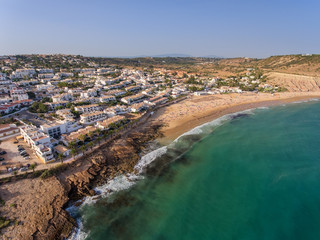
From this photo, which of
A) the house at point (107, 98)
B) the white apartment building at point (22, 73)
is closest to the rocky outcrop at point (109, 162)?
the house at point (107, 98)

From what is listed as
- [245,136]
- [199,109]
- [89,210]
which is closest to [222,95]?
[199,109]

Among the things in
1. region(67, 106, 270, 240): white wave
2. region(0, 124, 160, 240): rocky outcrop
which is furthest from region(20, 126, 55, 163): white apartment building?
region(67, 106, 270, 240): white wave

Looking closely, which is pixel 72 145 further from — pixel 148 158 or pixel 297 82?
pixel 297 82

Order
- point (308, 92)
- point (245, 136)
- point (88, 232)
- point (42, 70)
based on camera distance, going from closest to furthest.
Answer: point (88, 232)
point (245, 136)
point (308, 92)
point (42, 70)

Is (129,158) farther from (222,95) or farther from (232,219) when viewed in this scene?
(222,95)

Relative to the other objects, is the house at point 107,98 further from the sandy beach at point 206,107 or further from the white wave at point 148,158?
the white wave at point 148,158

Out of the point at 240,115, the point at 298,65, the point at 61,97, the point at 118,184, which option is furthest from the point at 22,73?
the point at 298,65
